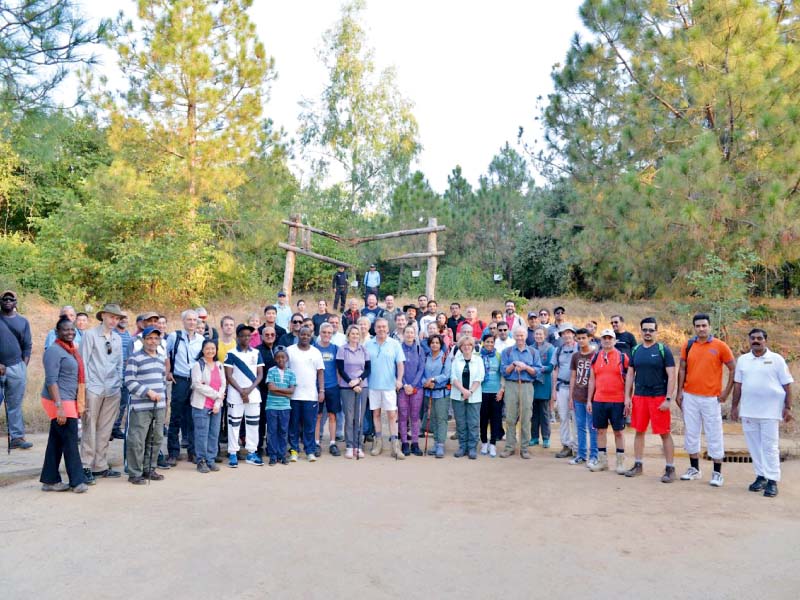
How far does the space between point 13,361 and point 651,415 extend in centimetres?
806

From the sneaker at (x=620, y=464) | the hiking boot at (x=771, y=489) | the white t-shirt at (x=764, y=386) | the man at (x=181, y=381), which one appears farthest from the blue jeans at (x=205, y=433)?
the hiking boot at (x=771, y=489)

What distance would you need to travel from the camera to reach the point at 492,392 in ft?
30.9

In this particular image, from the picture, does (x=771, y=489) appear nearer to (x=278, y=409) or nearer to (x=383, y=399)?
(x=383, y=399)

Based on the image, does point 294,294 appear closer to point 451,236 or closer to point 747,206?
point 451,236

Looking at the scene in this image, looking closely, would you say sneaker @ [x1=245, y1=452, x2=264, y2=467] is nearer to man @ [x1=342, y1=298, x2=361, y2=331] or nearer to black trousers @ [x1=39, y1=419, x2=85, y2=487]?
black trousers @ [x1=39, y1=419, x2=85, y2=487]

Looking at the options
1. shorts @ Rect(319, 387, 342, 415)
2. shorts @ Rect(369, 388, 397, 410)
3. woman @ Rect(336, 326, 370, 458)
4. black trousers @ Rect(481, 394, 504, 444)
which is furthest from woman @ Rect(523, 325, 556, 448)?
shorts @ Rect(319, 387, 342, 415)

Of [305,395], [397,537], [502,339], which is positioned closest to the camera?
[397,537]

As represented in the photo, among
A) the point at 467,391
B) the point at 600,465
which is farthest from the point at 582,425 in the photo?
the point at 467,391

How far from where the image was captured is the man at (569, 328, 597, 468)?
8789 millimetres

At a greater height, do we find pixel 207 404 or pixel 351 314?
pixel 351 314

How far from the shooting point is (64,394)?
704 cm

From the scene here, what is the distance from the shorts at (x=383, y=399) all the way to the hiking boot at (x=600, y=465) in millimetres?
2628

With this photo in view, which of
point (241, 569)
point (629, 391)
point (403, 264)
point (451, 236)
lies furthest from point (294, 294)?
point (241, 569)

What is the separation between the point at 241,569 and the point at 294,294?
921 inches
